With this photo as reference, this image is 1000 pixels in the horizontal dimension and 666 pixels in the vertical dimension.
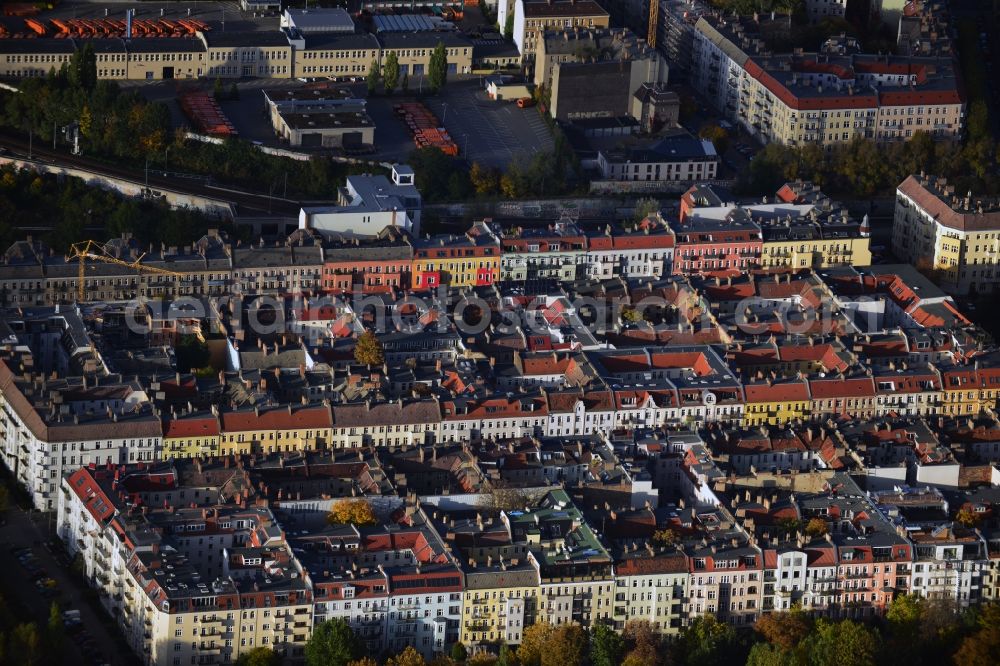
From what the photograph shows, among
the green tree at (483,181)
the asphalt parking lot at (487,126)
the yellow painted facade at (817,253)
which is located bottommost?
the yellow painted facade at (817,253)

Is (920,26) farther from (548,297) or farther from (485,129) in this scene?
(548,297)

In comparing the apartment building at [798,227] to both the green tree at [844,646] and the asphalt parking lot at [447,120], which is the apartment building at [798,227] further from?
the green tree at [844,646]

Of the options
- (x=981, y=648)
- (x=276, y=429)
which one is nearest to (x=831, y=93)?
(x=276, y=429)

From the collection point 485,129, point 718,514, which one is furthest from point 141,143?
point 718,514

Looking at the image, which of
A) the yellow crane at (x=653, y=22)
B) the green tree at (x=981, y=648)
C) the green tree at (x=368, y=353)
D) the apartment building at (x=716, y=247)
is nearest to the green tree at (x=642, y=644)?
the green tree at (x=981, y=648)

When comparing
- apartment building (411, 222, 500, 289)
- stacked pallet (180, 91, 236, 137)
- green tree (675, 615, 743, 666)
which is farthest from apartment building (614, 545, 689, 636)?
stacked pallet (180, 91, 236, 137)

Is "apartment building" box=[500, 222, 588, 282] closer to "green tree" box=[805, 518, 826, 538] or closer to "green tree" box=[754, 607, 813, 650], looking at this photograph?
"green tree" box=[805, 518, 826, 538]
